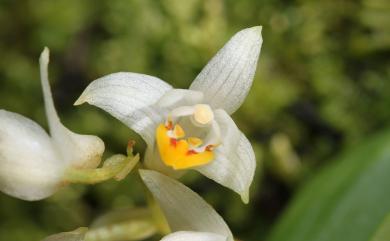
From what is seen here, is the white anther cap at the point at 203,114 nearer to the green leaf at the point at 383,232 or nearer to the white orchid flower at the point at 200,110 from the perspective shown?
the white orchid flower at the point at 200,110

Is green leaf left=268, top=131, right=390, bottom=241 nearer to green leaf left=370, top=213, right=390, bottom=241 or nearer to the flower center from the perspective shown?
green leaf left=370, top=213, right=390, bottom=241

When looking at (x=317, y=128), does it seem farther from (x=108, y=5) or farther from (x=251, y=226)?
(x=108, y=5)

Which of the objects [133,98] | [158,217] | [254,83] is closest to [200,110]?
[133,98]

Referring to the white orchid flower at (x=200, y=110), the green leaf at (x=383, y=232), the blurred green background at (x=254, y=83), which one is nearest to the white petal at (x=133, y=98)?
the white orchid flower at (x=200, y=110)

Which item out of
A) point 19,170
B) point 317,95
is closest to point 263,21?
point 317,95

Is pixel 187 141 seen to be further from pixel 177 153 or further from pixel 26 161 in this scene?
pixel 26 161

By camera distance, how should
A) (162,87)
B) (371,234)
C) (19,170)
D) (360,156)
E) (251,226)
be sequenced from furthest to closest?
(251,226)
(360,156)
(371,234)
(162,87)
(19,170)

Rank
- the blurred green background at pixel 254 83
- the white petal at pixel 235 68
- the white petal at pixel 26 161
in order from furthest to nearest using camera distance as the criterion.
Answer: the blurred green background at pixel 254 83, the white petal at pixel 235 68, the white petal at pixel 26 161
